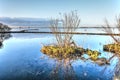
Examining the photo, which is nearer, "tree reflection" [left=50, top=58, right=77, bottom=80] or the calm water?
"tree reflection" [left=50, top=58, right=77, bottom=80]

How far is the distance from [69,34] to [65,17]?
78cm

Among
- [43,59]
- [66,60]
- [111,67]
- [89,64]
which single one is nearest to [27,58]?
[43,59]

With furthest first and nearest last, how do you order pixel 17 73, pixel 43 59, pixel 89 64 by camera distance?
pixel 43 59 → pixel 89 64 → pixel 17 73

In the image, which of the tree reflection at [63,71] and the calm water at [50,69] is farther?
the calm water at [50,69]

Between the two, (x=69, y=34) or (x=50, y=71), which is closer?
(x=50, y=71)

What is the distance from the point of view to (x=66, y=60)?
10430 mm

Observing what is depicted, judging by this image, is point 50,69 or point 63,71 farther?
point 50,69

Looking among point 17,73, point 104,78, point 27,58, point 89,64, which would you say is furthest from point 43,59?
point 104,78

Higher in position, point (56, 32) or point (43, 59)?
point (56, 32)

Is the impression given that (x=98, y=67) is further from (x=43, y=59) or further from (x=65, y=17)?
(x=65, y=17)

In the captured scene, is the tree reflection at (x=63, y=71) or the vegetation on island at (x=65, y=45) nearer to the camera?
the tree reflection at (x=63, y=71)

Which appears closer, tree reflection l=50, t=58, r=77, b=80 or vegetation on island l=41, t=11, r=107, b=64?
tree reflection l=50, t=58, r=77, b=80

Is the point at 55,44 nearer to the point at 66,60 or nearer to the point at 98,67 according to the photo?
the point at 66,60

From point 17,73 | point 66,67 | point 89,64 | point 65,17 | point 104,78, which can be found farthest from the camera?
point 65,17
